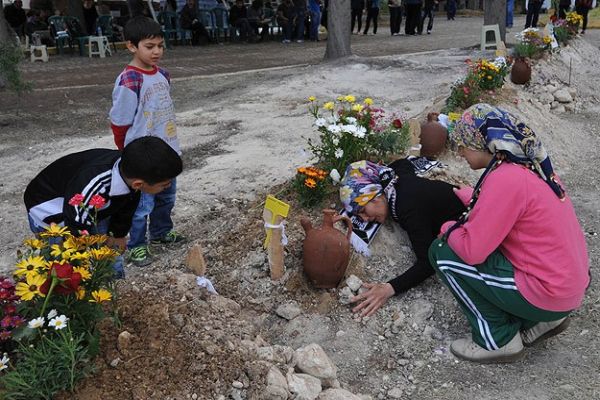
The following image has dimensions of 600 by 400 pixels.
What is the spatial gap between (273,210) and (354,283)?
0.66 meters

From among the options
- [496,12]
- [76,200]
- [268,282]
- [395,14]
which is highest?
[395,14]

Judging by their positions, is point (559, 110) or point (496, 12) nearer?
point (559, 110)

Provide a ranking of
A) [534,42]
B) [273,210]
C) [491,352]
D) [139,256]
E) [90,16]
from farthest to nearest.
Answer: [90,16]
[534,42]
[139,256]
[273,210]
[491,352]

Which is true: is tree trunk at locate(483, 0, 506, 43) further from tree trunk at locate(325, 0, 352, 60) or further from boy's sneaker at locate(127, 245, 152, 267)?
boy's sneaker at locate(127, 245, 152, 267)

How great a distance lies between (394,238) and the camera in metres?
3.83

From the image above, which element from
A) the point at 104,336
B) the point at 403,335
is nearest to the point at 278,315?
the point at 403,335

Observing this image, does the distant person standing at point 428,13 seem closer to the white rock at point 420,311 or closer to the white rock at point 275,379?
the white rock at point 420,311

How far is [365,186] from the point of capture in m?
3.67

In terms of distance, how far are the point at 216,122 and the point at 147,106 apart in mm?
4108

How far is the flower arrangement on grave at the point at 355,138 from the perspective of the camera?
13.5 ft

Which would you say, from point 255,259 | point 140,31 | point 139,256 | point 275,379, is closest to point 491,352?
point 275,379

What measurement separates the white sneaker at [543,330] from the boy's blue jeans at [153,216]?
93.1 inches

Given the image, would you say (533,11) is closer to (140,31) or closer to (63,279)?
(140,31)

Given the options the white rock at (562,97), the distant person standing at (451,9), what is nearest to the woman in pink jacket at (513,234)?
the white rock at (562,97)
